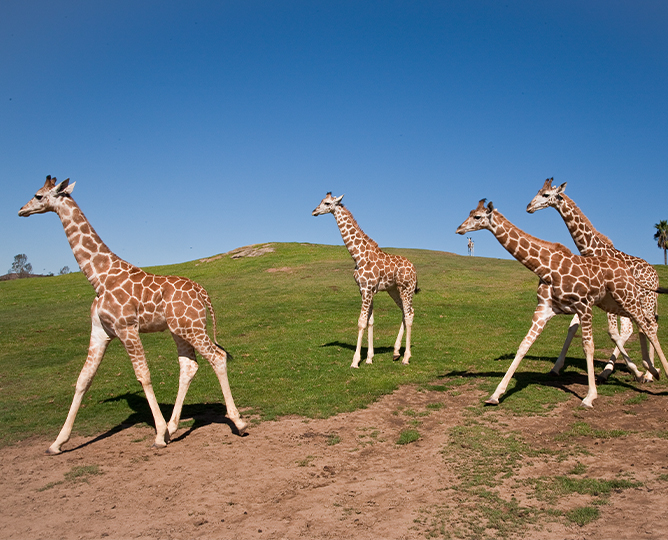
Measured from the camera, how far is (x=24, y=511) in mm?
6914

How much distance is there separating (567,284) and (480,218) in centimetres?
220

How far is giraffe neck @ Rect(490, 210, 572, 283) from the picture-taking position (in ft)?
35.2

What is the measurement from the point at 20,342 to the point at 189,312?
16126 mm

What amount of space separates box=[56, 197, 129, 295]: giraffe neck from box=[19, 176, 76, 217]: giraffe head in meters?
0.13

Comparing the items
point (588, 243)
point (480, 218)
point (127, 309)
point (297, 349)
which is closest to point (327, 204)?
point (297, 349)

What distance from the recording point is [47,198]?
9.59 meters

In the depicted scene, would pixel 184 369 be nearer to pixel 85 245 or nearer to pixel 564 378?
pixel 85 245

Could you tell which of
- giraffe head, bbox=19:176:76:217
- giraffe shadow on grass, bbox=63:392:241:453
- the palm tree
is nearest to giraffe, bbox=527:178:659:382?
giraffe shadow on grass, bbox=63:392:241:453

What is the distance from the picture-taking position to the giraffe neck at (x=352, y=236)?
15242mm

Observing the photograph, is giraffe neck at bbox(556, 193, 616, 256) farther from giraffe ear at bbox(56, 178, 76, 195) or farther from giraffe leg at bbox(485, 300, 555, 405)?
giraffe ear at bbox(56, 178, 76, 195)

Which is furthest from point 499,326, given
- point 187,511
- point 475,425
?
point 187,511

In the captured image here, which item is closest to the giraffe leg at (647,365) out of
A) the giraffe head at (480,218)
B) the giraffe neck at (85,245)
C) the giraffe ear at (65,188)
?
the giraffe head at (480,218)

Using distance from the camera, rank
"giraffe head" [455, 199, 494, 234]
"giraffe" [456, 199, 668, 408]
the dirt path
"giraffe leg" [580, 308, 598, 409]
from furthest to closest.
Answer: "giraffe head" [455, 199, 494, 234], "giraffe" [456, 199, 668, 408], "giraffe leg" [580, 308, 598, 409], the dirt path

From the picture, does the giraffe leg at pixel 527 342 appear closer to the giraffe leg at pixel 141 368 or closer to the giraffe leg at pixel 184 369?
the giraffe leg at pixel 184 369
